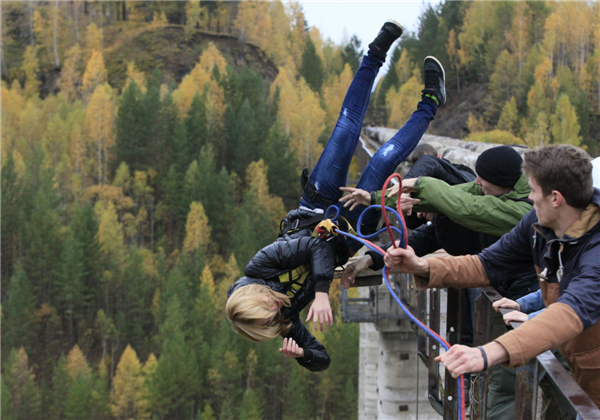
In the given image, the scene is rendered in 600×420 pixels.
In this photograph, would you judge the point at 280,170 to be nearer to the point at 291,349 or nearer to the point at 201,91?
the point at 201,91

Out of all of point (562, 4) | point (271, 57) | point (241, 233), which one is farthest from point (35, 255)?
point (562, 4)

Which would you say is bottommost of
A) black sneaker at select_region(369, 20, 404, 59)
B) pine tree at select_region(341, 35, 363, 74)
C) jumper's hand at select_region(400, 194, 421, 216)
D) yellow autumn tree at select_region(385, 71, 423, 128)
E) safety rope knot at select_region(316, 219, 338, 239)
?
safety rope knot at select_region(316, 219, 338, 239)

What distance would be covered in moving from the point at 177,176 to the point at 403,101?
21.2m

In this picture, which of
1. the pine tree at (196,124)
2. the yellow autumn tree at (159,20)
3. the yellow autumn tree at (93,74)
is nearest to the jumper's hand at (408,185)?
the pine tree at (196,124)

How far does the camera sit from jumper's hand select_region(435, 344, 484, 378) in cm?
148

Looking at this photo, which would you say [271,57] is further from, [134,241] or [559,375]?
[559,375]

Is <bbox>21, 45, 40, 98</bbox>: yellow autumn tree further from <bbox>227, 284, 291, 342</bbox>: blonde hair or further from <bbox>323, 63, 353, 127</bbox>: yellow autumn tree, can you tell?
<bbox>227, 284, 291, 342</bbox>: blonde hair

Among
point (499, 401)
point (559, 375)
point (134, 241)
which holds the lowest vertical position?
point (134, 241)

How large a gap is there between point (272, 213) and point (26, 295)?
57.3 ft

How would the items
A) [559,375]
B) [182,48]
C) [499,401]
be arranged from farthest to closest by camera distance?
1. [182,48]
2. [499,401]
3. [559,375]

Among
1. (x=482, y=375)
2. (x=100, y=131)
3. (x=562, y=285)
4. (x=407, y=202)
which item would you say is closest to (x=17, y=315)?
(x=100, y=131)

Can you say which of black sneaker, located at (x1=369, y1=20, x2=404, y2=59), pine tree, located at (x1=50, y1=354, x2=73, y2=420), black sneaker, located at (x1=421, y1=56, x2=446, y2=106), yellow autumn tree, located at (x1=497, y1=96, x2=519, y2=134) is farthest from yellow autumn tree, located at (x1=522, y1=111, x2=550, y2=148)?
black sneaker, located at (x1=369, y1=20, x2=404, y2=59)

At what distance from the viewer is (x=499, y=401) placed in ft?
7.41

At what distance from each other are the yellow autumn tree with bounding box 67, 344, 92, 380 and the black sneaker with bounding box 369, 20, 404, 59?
33.8 metres
